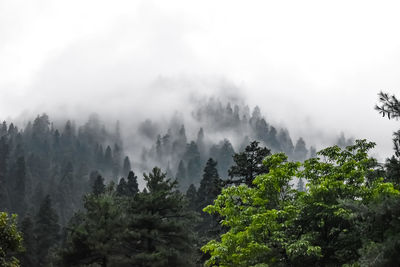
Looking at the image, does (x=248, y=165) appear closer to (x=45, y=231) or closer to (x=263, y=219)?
(x=263, y=219)

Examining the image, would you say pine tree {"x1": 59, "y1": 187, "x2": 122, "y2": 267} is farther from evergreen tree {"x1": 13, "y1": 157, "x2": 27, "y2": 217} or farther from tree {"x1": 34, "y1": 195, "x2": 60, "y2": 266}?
evergreen tree {"x1": 13, "y1": 157, "x2": 27, "y2": 217}

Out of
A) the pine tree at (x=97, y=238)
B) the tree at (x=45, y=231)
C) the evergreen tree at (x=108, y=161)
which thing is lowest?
the pine tree at (x=97, y=238)

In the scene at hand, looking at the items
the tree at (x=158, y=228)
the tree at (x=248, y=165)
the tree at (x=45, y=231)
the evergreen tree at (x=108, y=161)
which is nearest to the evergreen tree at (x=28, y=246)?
the tree at (x=45, y=231)

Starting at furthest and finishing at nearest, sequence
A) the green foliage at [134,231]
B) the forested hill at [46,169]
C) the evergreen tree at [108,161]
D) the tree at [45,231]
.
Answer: the evergreen tree at [108,161] < the forested hill at [46,169] < the tree at [45,231] < the green foliage at [134,231]

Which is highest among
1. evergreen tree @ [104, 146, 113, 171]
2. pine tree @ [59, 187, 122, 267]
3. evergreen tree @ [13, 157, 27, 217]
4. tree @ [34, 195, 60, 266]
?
evergreen tree @ [104, 146, 113, 171]

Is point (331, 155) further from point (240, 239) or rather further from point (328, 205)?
point (240, 239)

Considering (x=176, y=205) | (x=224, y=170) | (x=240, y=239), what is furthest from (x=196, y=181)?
(x=240, y=239)

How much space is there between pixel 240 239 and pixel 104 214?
1097cm

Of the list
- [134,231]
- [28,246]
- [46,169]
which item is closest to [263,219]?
[134,231]

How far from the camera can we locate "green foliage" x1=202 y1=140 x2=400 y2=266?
48.7 ft

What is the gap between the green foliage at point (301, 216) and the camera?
14852mm

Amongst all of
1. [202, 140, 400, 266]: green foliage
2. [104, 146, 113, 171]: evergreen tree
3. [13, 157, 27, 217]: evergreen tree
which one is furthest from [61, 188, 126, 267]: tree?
[104, 146, 113, 171]: evergreen tree

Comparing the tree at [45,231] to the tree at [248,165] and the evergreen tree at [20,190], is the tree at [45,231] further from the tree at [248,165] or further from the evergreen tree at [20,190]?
the tree at [248,165]

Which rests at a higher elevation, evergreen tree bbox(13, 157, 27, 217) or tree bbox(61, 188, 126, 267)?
evergreen tree bbox(13, 157, 27, 217)
